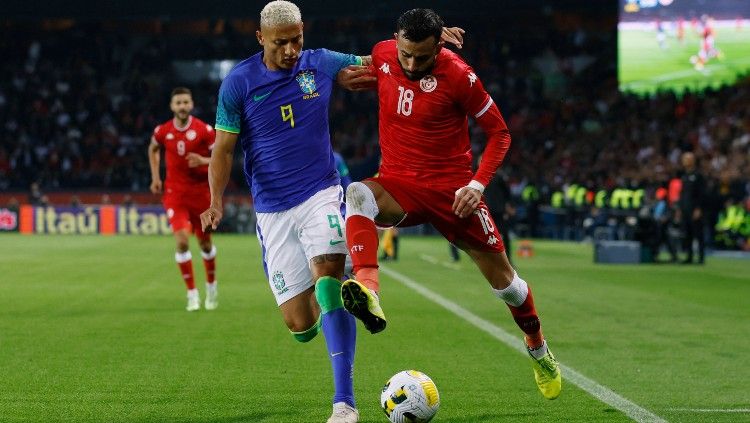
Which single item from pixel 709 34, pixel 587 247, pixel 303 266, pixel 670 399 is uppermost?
pixel 709 34

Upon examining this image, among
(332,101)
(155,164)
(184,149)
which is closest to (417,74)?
(184,149)

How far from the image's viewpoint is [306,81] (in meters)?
6.59

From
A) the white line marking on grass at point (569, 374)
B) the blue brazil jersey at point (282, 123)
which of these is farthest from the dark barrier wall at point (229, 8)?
the blue brazil jersey at point (282, 123)

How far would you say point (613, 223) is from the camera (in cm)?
3192

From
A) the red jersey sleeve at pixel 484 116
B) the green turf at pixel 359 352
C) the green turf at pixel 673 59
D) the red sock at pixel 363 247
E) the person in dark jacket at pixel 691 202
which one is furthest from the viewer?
the green turf at pixel 673 59

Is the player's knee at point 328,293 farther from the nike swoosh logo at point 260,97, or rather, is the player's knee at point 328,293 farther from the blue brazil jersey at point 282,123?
the nike swoosh logo at point 260,97

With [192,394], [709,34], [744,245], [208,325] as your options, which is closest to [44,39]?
[709,34]

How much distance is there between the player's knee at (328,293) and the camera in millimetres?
6277

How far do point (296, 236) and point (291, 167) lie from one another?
0.39m

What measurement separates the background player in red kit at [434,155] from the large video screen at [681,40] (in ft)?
111

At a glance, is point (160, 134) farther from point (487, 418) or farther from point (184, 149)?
point (487, 418)

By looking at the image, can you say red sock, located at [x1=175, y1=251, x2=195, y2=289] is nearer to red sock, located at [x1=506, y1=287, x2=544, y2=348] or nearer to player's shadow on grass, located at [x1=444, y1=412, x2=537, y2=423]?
red sock, located at [x1=506, y1=287, x2=544, y2=348]

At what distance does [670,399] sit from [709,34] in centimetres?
3421

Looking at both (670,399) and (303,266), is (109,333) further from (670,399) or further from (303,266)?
(670,399)
